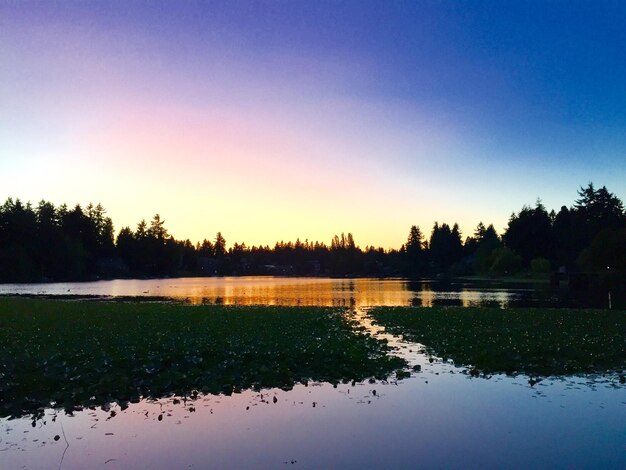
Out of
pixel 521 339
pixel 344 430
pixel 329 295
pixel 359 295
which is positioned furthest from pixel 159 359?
pixel 329 295

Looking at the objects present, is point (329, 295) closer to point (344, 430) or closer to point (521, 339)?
point (521, 339)

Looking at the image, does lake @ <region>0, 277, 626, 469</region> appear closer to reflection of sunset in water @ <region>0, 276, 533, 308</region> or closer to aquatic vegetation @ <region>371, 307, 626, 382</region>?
aquatic vegetation @ <region>371, 307, 626, 382</region>

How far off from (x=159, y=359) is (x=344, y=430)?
26.6 ft

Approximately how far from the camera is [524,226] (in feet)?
517

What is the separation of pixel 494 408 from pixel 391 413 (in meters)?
2.91

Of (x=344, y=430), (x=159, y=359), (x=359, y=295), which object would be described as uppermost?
(x=159, y=359)

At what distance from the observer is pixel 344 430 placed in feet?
38.8

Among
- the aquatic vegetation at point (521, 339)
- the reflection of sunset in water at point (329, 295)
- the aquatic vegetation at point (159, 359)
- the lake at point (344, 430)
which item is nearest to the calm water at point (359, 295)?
the reflection of sunset in water at point (329, 295)

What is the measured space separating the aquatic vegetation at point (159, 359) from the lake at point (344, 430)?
85 centimetres

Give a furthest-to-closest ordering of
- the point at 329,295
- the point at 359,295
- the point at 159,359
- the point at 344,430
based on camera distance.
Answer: the point at 329,295
the point at 359,295
the point at 159,359
the point at 344,430

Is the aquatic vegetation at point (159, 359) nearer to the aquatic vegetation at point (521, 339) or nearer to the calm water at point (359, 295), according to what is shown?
the aquatic vegetation at point (521, 339)

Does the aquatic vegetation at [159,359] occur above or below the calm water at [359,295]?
above

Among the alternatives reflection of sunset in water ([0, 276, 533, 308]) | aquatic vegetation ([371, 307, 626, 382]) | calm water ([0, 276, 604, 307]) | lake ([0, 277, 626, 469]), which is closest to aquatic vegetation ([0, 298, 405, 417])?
lake ([0, 277, 626, 469])

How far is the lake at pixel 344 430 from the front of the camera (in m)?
10.1
